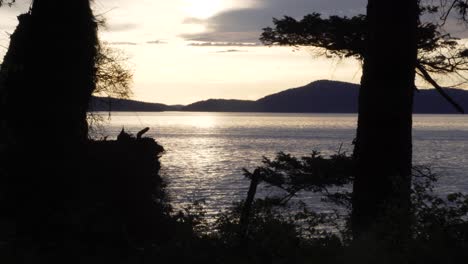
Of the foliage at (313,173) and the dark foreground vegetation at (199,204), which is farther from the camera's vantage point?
the foliage at (313,173)

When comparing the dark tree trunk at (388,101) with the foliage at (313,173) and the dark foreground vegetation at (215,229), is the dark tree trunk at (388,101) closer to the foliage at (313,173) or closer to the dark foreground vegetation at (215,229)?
the dark foreground vegetation at (215,229)

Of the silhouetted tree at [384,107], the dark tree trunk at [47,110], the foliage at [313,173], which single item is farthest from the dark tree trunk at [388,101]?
the dark tree trunk at [47,110]

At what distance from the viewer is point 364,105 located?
33.0 ft

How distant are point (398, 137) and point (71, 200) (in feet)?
20.1

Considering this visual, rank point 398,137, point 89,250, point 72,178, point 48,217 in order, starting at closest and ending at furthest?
point 398,137
point 89,250
point 48,217
point 72,178

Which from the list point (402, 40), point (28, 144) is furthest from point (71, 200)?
point (402, 40)

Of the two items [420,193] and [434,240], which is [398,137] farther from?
[434,240]

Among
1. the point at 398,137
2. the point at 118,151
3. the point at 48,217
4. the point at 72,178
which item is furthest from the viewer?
the point at 118,151

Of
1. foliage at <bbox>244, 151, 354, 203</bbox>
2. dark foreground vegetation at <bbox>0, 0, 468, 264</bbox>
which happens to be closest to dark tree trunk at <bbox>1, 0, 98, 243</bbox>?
dark foreground vegetation at <bbox>0, 0, 468, 264</bbox>

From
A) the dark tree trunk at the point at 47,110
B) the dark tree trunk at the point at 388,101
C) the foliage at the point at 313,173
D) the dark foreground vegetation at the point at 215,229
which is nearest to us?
the dark foreground vegetation at the point at 215,229

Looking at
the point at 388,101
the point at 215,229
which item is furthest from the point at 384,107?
the point at 215,229

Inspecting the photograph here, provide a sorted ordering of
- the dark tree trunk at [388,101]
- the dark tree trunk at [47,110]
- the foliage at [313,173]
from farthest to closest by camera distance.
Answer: the foliage at [313,173]
the dark tree trunk at [47,110]
the dark tree trunk at [388,101]

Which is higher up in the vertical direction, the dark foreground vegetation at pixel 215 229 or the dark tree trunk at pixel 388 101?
the dark tree trunk at pixel 388 101

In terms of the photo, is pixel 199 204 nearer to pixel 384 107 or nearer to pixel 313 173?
pixel 384 107
